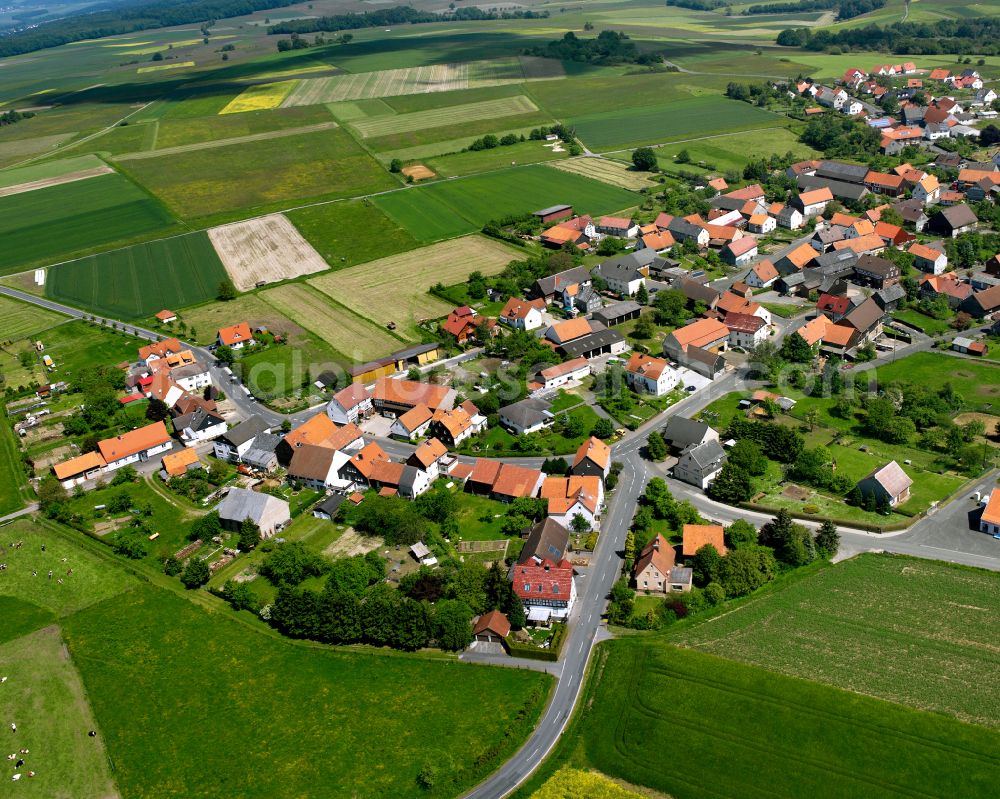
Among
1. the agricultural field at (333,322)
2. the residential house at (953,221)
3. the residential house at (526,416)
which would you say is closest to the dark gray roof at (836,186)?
the residential house at (953,221)

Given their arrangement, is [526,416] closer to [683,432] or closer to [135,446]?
[683,432]

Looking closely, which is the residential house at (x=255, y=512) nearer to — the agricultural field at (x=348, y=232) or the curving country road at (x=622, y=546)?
the curving country road at (x=622, y=546)

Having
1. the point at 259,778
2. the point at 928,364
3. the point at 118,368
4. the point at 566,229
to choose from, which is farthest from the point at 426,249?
the point at 259,778

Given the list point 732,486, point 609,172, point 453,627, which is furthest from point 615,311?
point 609,172

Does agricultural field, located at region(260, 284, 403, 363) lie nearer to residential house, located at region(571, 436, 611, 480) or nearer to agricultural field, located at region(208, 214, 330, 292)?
agricultural field, located at region(208, 214, 330, 292)

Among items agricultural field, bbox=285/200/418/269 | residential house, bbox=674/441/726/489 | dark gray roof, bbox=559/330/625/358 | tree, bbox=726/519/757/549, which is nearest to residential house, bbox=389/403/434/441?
dark gray roof, bbox=559/330/625/358
